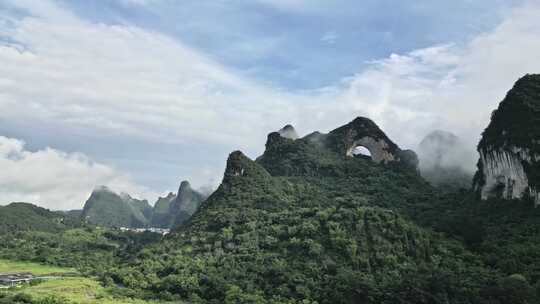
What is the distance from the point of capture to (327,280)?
152 feet

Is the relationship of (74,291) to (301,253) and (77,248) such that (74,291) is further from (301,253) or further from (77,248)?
(77,248)

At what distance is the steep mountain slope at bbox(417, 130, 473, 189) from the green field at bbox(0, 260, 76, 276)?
6946 centimetres

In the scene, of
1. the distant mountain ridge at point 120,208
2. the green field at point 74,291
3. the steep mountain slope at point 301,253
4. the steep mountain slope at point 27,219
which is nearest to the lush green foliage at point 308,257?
the steep mountain slope at point 301,253

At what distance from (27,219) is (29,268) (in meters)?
56.2

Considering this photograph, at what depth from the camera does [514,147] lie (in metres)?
56.2

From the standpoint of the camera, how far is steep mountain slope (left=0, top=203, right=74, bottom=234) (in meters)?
118

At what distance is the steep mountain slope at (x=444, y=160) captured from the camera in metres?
112

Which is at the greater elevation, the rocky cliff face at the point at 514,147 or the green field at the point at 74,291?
the rocky cliff face at the point at 514,147

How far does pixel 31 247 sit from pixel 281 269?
55437 mm

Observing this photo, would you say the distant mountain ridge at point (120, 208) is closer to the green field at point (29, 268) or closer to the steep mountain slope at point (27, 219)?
the steep mountain slope at point (27, 219)

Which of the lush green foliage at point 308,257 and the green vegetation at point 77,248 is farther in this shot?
the green vegetation at point 77,248

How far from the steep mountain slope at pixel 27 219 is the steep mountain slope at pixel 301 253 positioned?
6146 centimetres

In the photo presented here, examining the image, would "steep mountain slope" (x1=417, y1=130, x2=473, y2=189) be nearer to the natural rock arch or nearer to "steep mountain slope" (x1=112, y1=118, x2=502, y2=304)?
the natural rock arch

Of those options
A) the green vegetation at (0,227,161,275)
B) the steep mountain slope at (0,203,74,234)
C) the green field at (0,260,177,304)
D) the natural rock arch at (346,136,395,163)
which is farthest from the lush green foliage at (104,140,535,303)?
the steep mountain slope at (0,203,74,234)
